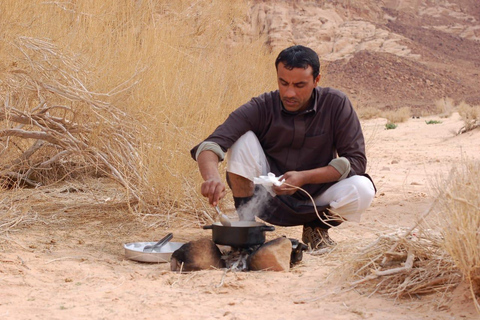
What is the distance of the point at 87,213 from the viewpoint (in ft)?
14.8

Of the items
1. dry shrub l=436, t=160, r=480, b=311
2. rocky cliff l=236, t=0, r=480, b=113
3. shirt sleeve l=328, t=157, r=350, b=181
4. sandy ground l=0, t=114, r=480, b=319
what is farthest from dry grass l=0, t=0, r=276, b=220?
rocky cliff l=236, t=0, r=480, b=113

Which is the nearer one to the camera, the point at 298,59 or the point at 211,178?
the point at 211,178

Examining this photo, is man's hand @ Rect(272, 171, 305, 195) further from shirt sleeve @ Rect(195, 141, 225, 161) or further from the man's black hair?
the man's black hair

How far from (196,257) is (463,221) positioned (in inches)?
53.8

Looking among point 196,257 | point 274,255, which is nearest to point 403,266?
point 274,255

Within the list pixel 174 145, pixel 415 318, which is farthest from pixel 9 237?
pixel 415 318

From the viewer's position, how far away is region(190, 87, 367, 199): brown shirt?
3398mm

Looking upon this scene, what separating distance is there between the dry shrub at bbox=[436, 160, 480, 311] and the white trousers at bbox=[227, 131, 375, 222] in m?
0.99

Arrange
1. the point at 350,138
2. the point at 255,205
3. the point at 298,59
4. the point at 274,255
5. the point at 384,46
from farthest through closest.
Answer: the point at 384,46, the point at 255,205, the point at 350,138, the point at 298,59, the point at 274,255

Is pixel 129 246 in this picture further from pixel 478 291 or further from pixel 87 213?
pixel 478 291

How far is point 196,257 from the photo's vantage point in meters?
3.08

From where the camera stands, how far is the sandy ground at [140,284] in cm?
240

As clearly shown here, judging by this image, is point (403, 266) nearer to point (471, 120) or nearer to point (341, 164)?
point (341, 164)

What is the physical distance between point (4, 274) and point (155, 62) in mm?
2754
